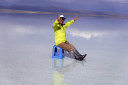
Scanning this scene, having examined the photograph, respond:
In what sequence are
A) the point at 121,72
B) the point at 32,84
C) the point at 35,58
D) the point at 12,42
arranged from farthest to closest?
the point at 12,42, the point at 35,58, the point at 121,72, the point at 32,84

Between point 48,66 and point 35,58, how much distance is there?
31.6 inches

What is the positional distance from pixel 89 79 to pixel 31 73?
1282 mm

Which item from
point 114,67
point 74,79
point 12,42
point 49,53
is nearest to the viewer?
point 74,79

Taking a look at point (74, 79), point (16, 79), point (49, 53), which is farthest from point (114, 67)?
point (16, 79)

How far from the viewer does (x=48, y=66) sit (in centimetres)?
590

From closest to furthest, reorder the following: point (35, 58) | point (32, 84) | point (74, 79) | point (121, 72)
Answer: point (32, 84)
point (74, 79)
point (121, 72)
point (35, 58)

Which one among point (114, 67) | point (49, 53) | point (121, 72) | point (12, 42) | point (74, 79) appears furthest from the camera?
point (12, 42)

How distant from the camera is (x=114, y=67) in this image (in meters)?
6.15

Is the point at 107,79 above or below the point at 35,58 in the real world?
below

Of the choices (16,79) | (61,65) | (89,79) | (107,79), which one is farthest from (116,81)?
(16,79)

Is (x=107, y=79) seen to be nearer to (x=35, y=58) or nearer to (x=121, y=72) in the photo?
(x=121, y=72)

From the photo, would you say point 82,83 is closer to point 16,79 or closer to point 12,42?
point 16,79

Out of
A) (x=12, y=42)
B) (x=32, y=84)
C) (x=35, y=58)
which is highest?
(x=12, y=42)

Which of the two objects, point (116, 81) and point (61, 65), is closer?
point (116, 81)
